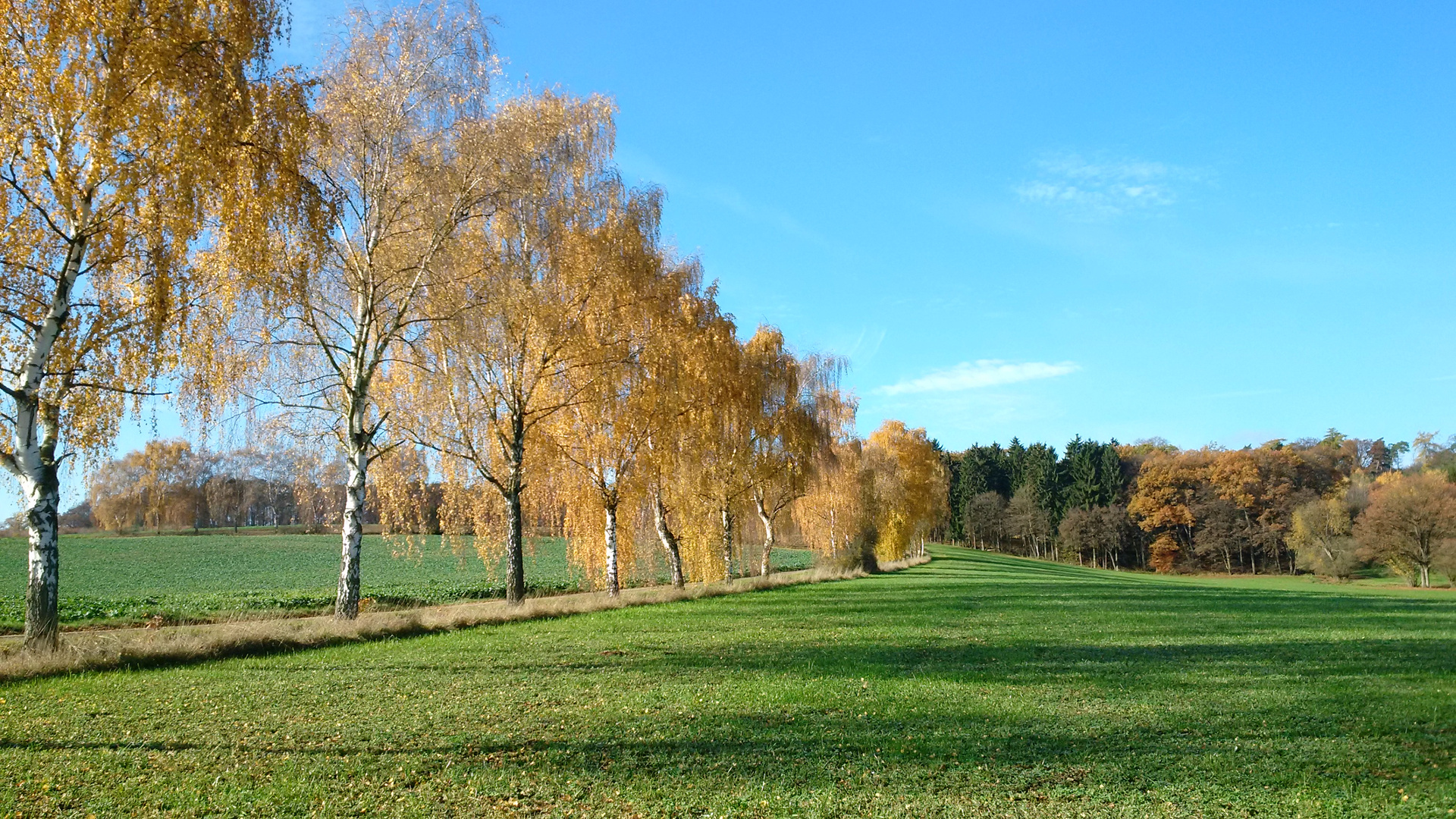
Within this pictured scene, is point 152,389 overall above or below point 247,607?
above

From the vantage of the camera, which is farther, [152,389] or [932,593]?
[932,593]

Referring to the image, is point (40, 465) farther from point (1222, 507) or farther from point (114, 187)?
point (1222, 507)

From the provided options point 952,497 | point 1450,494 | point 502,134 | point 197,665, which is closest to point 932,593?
point 502,134

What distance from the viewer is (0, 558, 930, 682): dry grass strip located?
10.5 metres

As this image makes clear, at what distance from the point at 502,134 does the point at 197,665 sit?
11485 millimetres

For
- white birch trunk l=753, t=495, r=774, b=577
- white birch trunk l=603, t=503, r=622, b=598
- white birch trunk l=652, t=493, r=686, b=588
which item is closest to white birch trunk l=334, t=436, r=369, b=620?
white birch trunk l=603, t=503, r=622, b=598

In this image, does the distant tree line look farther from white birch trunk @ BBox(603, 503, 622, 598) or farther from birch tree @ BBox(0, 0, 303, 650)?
birch tree @ BBox(0, 0, 303, 650)

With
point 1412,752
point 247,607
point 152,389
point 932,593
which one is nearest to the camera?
point 1412,752

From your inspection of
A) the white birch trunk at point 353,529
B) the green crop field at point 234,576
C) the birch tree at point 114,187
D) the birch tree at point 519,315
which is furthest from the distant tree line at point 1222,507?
the birch tree at point 114,187

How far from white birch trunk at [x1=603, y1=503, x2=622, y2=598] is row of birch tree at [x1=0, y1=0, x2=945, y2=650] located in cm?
17

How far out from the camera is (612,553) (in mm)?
23062

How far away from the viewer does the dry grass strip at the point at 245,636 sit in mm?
10523

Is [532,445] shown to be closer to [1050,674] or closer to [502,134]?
[502,134]

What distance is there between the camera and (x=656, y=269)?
22250mm
